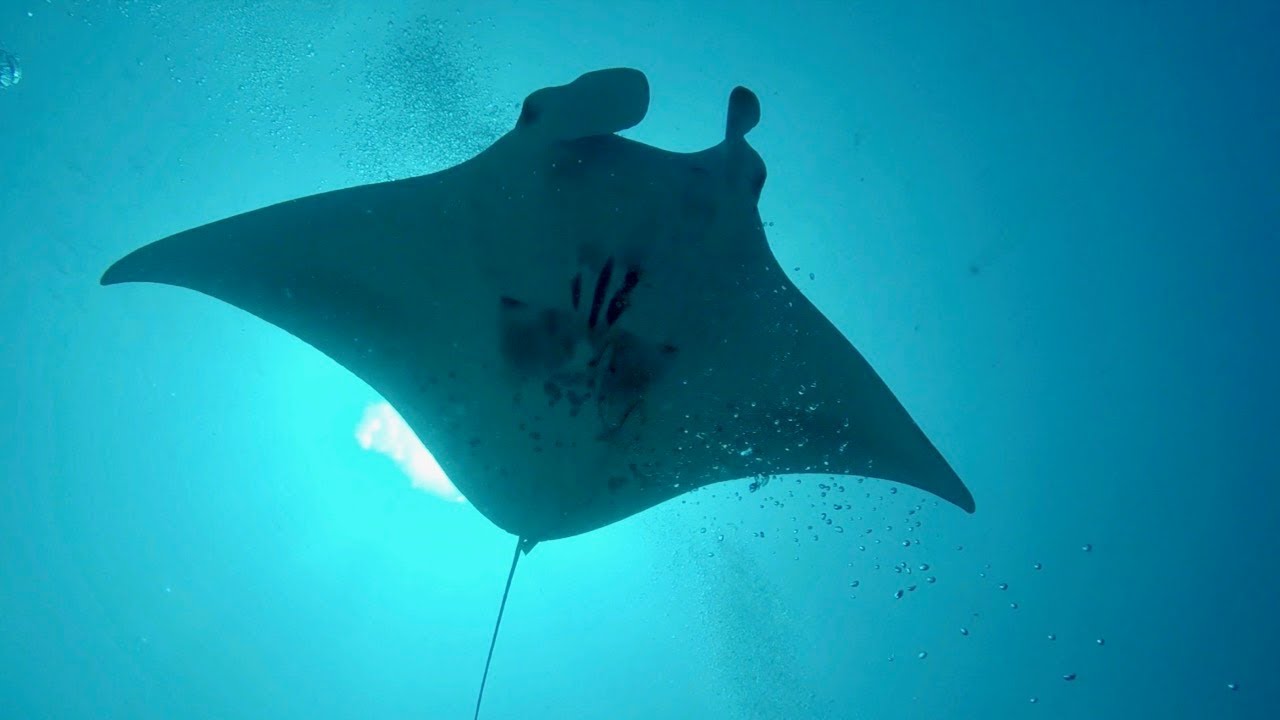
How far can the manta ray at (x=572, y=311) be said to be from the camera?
2900 mm

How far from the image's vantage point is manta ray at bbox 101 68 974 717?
114 inches

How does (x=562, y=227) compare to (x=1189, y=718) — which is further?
(x=1189, y=718)

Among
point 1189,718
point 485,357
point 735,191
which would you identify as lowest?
point 1189,718

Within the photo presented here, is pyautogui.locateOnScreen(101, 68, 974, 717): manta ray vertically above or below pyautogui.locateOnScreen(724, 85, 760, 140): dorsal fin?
below

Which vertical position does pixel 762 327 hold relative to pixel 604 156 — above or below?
below

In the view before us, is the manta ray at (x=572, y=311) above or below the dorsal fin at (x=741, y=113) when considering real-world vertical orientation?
below

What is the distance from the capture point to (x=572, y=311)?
3088 millimetres

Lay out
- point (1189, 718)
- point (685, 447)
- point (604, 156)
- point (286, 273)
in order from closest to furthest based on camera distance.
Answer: point (604, 156) → point (286, 273) → point (685, 447) → point (1189, 718)

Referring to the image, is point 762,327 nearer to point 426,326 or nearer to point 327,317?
point 426,326

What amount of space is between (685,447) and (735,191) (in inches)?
53.9

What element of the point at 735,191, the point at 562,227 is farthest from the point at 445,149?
the point at 735,191

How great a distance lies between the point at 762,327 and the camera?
3209 millimetres

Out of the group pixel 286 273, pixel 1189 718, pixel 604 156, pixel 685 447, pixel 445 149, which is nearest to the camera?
pixel 604 156

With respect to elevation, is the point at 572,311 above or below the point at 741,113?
below
